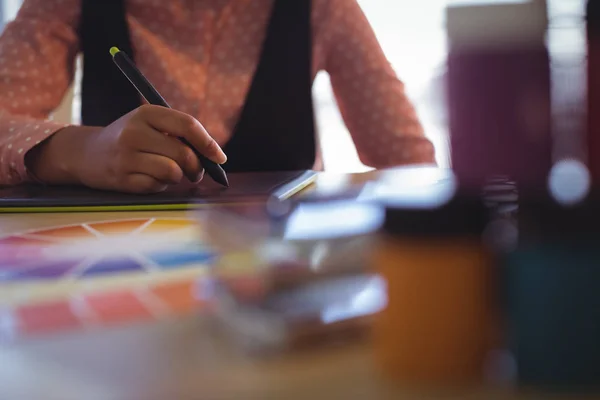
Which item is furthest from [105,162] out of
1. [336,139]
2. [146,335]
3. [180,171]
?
[336,139]

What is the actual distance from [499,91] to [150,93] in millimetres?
426

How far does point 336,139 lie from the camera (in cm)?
170

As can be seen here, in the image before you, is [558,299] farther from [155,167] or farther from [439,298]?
[155,167]

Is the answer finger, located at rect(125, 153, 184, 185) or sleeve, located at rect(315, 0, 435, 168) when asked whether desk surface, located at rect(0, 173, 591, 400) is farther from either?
sleeve, located at rect(315, 0, 435, 168)

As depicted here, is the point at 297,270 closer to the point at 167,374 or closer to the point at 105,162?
the point at 167,374

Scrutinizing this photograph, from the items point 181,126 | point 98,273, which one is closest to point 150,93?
point 181,126

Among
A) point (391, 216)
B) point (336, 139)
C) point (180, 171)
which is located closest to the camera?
point (391, 216)

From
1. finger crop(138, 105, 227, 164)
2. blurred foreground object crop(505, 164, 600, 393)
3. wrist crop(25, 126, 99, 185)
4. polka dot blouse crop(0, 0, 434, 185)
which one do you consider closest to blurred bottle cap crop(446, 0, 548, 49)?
blurred foreground object crop(505, 164, 600, 393)

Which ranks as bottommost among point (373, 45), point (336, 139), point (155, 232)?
point (336, 139)

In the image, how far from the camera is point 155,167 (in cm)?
58

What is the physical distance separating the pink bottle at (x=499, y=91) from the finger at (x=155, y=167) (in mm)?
308

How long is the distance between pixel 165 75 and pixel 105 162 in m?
0.46

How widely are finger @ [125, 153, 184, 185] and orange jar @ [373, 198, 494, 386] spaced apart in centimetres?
41

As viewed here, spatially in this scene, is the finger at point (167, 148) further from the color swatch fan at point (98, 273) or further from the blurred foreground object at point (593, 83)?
the blurred foreground object at point (593, 83)
